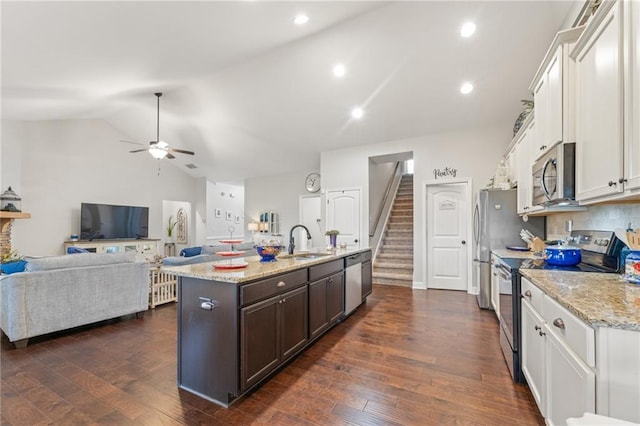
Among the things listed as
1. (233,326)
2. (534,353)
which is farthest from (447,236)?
(233,326)

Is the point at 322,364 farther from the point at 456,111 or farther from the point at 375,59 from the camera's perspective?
the point at 456,111

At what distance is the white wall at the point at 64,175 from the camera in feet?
19.6

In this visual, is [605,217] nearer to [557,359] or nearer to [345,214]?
[557,359]

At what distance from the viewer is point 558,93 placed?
2.09m

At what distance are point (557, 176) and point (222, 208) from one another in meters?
10.0

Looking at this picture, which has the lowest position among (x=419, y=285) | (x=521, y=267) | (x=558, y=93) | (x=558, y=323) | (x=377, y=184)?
(x=419, y=285)

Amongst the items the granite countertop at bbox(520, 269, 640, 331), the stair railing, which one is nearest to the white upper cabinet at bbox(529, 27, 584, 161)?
the granite countertop at bbox(520, 269, 640, 331)

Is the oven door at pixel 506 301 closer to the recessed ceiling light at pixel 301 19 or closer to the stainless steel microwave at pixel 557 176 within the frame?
the stainless steel microwave at pixel 557 176

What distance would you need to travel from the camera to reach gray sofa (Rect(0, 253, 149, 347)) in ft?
9.71

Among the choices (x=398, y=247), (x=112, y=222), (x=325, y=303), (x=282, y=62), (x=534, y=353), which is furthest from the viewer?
(x=112, y=222)

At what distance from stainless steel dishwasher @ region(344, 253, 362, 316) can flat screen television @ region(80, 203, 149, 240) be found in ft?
22.0

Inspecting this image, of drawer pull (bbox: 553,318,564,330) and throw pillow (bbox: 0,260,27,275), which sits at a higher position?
drawer pull (bbox: 553,318,564,330)

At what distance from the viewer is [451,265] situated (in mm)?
5367

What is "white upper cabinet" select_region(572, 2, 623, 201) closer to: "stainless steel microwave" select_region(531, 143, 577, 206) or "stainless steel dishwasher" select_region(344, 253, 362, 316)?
"stainless steel microwave" select_region(531, 143, 577, 206)
